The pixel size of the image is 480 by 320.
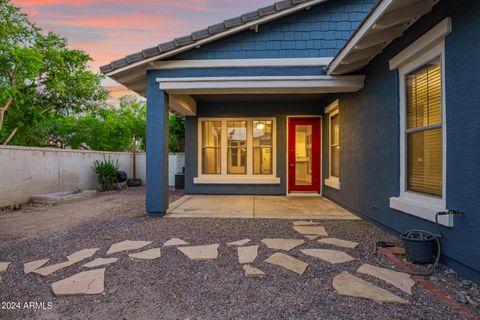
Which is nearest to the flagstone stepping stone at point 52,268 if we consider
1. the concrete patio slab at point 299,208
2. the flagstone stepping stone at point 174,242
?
the flagstone stepping stone at point 174,242

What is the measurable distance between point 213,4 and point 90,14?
4161 mm

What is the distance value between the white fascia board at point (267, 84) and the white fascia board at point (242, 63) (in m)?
0.25

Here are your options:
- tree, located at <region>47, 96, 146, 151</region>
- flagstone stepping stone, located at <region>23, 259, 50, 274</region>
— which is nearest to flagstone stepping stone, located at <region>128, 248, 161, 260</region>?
flagstone stepping stone, located at <region>23, 259, 50, 274</region>

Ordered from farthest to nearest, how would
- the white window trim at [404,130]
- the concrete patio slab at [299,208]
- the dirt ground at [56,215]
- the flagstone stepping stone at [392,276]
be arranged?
the concrete patio slab at [299,208] → the dirt ground at [56,215] → the white window trim at [404,130] → the flagstone stepping stone at [392,276]

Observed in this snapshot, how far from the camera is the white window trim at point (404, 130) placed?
2.96 m

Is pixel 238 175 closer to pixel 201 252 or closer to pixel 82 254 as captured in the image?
pixel 201 252

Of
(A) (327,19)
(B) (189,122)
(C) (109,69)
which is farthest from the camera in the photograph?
(B) (189,122)

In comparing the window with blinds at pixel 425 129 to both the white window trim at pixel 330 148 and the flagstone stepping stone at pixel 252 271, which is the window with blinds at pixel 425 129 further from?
the white window trim at pixel 330 148

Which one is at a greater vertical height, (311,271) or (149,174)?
(149,174)

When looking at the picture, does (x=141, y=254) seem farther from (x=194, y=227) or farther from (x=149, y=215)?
(x=149, y=215)

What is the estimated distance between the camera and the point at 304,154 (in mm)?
8281

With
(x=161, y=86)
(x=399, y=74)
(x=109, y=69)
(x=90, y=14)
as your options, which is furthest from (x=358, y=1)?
(x=90, y=14)

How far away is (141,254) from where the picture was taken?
131 inches

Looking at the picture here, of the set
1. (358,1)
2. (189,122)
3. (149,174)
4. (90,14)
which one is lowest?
(149,174)
